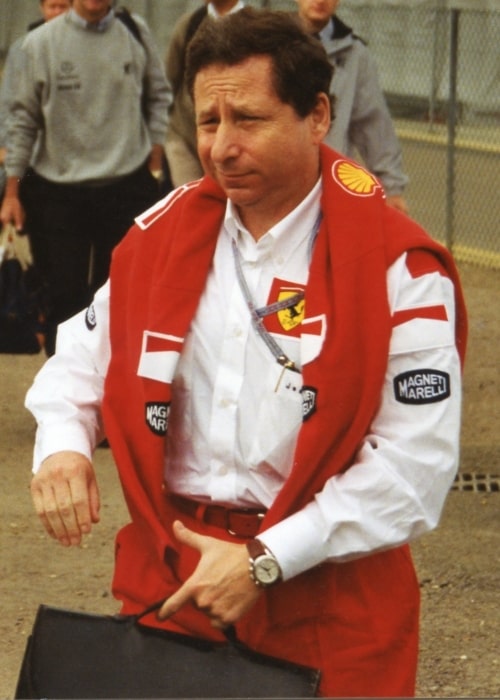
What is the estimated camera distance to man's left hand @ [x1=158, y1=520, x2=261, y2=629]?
10.1 ft

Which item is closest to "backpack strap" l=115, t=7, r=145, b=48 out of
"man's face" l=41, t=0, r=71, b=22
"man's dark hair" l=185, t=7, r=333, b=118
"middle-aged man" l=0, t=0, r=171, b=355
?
"middle-aged man" l=0, t=0, r=171, b=355

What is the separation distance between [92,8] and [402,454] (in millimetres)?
5213

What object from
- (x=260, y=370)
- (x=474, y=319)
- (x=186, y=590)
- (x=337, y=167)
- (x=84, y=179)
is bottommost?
(x=474, y=319)

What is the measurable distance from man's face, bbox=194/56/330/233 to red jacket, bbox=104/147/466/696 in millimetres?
85


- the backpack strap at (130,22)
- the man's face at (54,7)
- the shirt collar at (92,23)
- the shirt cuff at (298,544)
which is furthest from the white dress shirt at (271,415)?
the man's face at (54,7)

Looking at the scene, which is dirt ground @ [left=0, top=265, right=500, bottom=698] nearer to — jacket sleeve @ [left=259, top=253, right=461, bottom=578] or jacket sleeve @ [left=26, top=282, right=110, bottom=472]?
jacket sleeve @ [left=26, top=282, right=110, bottom=472]

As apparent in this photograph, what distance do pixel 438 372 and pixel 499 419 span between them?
18.1 ft

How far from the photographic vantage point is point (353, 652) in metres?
3.29

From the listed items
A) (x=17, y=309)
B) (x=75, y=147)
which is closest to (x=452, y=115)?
(x=75, y=147)

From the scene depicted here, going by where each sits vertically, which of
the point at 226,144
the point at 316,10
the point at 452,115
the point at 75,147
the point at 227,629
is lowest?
the point at 452,115

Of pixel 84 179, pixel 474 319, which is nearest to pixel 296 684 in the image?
pixel 84 179

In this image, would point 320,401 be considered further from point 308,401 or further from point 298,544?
point 298,544

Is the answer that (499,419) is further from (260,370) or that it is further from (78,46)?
(260,370)

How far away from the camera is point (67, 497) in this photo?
3.29 meters
